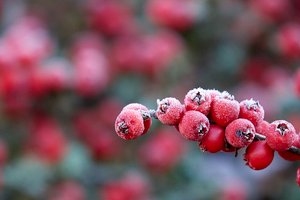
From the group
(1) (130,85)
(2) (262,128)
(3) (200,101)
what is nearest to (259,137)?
(2) (262,128)

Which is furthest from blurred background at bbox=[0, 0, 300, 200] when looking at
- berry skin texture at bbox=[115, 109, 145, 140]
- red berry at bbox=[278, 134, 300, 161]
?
berry skin texture at bbox=[115, 109, 145, 140]

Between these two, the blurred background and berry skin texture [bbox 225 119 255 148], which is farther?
the blurred background

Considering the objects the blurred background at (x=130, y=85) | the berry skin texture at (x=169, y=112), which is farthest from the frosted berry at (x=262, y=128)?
the blurred background at (x=130, y=85)

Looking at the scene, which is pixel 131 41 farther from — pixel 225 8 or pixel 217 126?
Result: pixel 217 126

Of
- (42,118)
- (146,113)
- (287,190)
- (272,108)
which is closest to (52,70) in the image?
(42,118)

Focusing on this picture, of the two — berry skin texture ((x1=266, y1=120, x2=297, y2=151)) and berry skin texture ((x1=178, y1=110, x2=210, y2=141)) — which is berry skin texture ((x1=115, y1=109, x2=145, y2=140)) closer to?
berry skin texture ((x1=178, y1=110, x2=210, y2=141))

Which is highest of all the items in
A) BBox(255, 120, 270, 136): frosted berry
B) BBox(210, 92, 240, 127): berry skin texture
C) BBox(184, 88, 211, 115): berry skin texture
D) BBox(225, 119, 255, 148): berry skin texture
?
BBox(184, 88, 211, 115): berry skin texture

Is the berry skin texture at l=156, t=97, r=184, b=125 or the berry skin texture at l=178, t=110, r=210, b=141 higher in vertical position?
the berry skin texture at l=156, t=97, r=184, b=125
